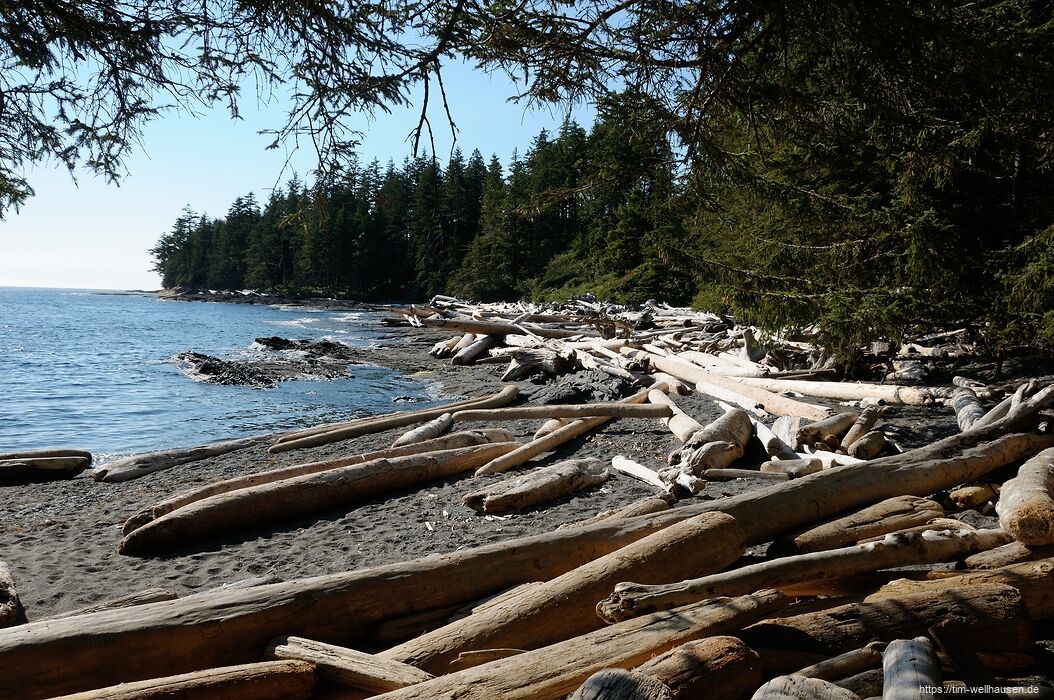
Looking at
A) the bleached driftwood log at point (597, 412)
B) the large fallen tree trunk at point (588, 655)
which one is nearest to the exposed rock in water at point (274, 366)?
the bleached driftwood log at point (597, 412)

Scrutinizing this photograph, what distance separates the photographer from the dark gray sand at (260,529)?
220 inches

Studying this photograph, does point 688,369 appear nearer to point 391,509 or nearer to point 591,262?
point 391,509

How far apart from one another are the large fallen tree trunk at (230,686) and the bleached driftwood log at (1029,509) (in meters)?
4.08

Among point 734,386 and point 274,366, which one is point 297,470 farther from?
point 274,366

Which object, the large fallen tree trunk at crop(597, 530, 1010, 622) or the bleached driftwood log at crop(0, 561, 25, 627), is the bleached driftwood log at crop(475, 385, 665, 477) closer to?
the bleached driftwood log at crop(0, 561, 25, 627)

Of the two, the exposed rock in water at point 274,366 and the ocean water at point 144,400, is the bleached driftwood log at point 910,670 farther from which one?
the exposed rock in water at point 274,366

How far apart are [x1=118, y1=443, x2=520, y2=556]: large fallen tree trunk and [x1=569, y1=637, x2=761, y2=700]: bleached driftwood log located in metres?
5.29

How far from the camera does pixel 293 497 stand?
6.93 m

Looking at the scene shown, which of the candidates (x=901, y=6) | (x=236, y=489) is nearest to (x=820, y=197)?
(x=901, y=6)

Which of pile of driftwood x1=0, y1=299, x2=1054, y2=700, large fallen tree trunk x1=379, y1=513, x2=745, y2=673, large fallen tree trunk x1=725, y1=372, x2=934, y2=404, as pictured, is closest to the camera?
pile of driftwood x1=0, y1=299, x2=1054, y2=700

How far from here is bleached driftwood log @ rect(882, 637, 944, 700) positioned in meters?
2.25

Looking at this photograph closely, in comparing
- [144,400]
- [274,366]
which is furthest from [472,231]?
[144,400]

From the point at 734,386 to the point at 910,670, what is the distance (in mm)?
8719

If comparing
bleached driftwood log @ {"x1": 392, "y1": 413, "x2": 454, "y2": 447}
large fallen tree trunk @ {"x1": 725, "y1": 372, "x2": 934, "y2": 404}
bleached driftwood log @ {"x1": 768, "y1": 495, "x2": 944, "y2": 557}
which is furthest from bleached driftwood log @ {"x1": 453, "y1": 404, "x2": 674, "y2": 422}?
bleached driftwood log @ {"x1": 768, "y1": 495, "x2": 944, "y2": 557}
